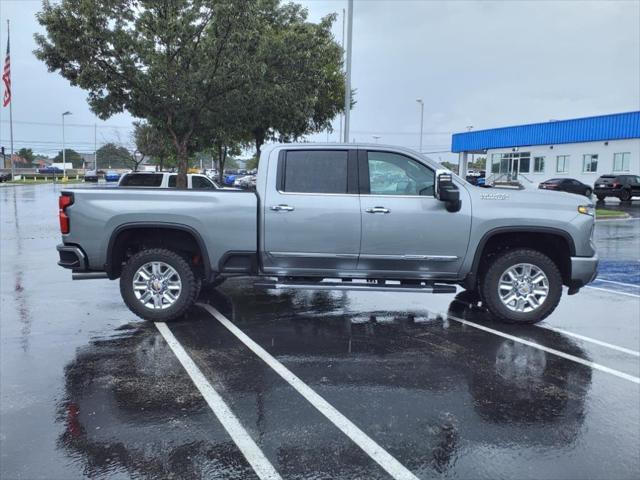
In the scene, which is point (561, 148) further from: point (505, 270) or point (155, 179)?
point (505, 270)

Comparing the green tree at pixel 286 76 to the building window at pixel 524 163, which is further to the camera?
the building window at pixel 524 163

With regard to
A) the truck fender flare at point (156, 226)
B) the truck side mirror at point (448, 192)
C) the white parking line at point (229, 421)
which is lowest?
the white parking line at point (229, 421)

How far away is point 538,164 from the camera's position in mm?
→ 45188

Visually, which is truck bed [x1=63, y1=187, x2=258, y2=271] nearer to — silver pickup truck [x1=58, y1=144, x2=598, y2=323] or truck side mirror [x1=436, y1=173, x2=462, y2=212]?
silver pickup truck [x1=58, y1=144, x2=598, y2=323]

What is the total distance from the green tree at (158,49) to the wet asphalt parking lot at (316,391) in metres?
9.89

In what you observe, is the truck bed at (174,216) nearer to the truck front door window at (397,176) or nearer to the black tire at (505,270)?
the truck front door window at (397,176)

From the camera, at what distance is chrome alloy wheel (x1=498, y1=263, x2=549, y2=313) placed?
20.8ft

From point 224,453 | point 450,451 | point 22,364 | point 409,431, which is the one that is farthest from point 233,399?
point 22,364

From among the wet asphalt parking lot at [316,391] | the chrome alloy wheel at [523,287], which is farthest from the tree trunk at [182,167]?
the chrome alloy wheel at [523,287]

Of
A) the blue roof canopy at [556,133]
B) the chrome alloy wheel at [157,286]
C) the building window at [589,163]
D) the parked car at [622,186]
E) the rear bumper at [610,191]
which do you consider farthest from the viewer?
the building window at [589,163]

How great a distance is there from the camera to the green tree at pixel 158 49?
596 inches

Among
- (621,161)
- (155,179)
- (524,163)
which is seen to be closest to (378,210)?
(155,179)

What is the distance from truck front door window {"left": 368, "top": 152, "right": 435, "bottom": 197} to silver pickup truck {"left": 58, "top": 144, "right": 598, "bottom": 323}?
0.04 feet

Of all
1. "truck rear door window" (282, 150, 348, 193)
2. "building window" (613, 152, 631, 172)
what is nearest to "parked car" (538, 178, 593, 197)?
"building window" (613, 152, 631, 172)
